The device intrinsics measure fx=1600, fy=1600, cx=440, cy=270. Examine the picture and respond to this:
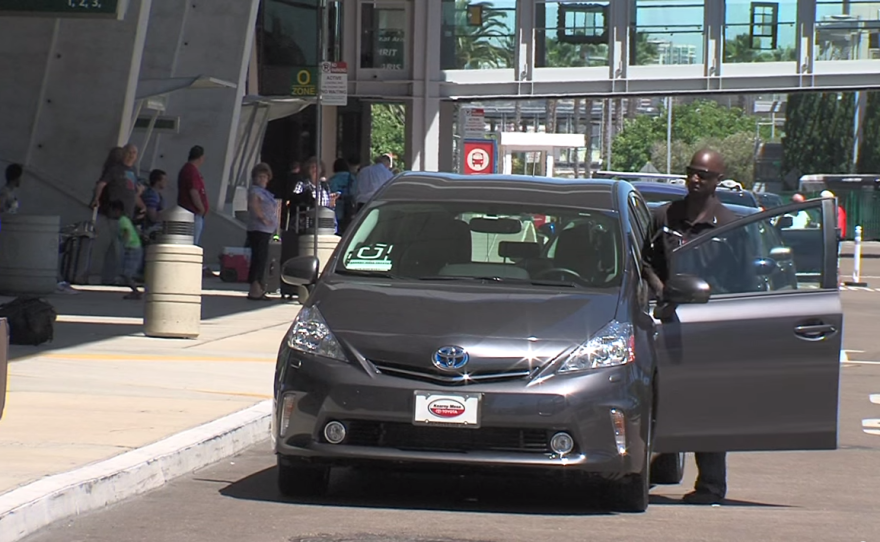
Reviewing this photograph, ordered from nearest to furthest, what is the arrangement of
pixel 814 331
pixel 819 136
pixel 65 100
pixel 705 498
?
pixel 814 331
pixel 705 498
pixel 65 100
pixel 819 136

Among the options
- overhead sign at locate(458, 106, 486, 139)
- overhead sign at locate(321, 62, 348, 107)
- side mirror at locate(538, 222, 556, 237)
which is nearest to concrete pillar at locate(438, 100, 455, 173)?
overhead sign at locate(458, 106, 486, 139)

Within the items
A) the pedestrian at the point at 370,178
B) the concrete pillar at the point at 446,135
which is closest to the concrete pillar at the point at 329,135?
Answer: the concrete pillar at the point at 446,135

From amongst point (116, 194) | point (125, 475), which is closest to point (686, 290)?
point (125, 475)

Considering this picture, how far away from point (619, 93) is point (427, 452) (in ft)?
Result: 106

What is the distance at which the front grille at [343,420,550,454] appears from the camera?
7203mm

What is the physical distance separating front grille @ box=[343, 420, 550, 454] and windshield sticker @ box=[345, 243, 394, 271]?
119 cm

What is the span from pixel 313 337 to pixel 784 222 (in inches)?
99.8

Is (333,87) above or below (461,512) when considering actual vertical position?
above

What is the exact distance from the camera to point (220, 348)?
46.3ft

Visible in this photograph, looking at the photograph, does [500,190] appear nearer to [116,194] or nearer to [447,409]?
[447,409]

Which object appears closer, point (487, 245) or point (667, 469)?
point (487, 245)

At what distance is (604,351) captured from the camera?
24.1ft

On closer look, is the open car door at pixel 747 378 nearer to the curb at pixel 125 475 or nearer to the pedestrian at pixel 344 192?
the curb at pixel 125 475

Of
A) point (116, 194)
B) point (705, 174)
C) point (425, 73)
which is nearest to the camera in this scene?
point (705, 174)
